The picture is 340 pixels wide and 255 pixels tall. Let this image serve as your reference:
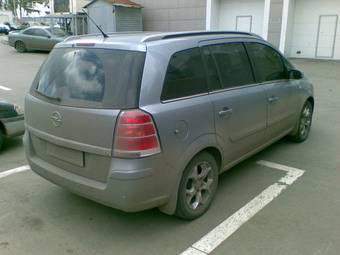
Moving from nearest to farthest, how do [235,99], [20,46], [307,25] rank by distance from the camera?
[235,99] < [307,25] < [20,46]

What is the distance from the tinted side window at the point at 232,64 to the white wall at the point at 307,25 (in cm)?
1428

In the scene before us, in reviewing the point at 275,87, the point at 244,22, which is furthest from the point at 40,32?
the point at 275,87

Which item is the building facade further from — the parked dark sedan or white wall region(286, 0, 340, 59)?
the parked dark sedan

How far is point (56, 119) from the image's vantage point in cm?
297

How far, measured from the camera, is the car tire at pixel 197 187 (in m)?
3.06

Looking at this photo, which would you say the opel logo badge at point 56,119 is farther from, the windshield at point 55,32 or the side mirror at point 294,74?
the windshield at point 55,32

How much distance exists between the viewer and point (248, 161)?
461cm

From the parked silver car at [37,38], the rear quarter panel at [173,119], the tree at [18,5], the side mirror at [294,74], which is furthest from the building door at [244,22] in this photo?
the tree at [18,5]

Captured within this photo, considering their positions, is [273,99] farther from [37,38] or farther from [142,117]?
[37,38]

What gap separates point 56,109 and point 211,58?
5.04 ft

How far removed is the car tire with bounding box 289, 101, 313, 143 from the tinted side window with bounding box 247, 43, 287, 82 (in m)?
0.93

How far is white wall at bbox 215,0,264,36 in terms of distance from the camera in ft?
58.9

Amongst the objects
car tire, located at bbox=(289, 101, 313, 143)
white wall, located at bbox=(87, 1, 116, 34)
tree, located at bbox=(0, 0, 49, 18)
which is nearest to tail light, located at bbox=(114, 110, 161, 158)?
car tire, located at bbox=(289, 101, 313, 143)

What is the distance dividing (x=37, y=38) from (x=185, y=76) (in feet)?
58.7
